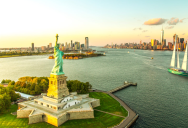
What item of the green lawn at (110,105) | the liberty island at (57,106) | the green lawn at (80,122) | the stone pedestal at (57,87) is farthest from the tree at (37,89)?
the green lawn at (110,105)

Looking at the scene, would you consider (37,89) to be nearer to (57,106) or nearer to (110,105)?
(57,106)

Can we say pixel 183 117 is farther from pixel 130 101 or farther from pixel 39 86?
pixel 39 86

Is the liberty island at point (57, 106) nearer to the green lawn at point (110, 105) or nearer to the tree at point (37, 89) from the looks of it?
the green lawn at point (110, 105)

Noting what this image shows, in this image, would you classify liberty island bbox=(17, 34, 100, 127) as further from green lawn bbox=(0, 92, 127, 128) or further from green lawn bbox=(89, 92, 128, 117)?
green lawn bbox=(89, 92, 128, 117)

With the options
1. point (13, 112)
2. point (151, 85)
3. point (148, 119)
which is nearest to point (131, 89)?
point (151, 85)

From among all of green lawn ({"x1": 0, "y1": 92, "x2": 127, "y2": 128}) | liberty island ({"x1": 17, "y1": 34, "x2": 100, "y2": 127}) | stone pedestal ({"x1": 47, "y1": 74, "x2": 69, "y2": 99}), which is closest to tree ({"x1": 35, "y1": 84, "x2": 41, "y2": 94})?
liberty island ({"x1": 17, "y1": 34, "x2": 100, "y2": 127})

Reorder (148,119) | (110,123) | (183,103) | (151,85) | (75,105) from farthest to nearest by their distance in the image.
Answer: (151,85), (183,103), (148,119), (75,105), (110,123)
